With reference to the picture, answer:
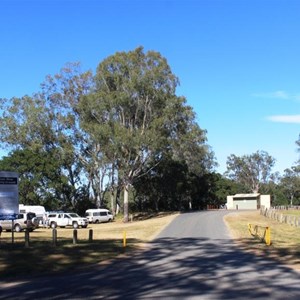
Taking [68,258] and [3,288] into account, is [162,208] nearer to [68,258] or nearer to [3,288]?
[68,258]

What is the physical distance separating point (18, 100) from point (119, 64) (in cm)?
1812

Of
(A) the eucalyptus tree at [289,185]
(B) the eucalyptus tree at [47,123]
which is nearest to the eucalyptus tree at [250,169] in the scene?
(A) the eucalyptus tree at [289,185]

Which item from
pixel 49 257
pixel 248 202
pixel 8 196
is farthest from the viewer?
pixel 248 202

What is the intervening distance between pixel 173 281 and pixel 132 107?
44.9 meters

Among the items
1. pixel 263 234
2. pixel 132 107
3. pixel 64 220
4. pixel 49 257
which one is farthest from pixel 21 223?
pixel 49 257

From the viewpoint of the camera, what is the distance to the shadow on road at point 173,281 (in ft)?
35.0

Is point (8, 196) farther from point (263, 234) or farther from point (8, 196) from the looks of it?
point (263, 234)

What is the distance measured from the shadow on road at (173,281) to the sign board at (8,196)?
20.0ft

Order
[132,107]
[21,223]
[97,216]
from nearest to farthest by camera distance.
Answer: [21,223]
[132,107]
[97,216]

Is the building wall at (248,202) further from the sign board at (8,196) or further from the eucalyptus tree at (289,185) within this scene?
the sign board at (8,196)

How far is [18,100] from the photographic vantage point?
67125 mm

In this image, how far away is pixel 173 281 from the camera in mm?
12523

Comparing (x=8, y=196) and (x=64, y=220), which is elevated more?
(x=8, y=196)

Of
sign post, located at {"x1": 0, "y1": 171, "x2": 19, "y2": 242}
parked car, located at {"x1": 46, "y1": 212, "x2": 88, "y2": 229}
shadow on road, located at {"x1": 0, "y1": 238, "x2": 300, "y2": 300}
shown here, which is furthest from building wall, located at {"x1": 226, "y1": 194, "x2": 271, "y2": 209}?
shadow on road, located at {"x1": 0, "y1": 238, "x2": 300, "y2": 300}
